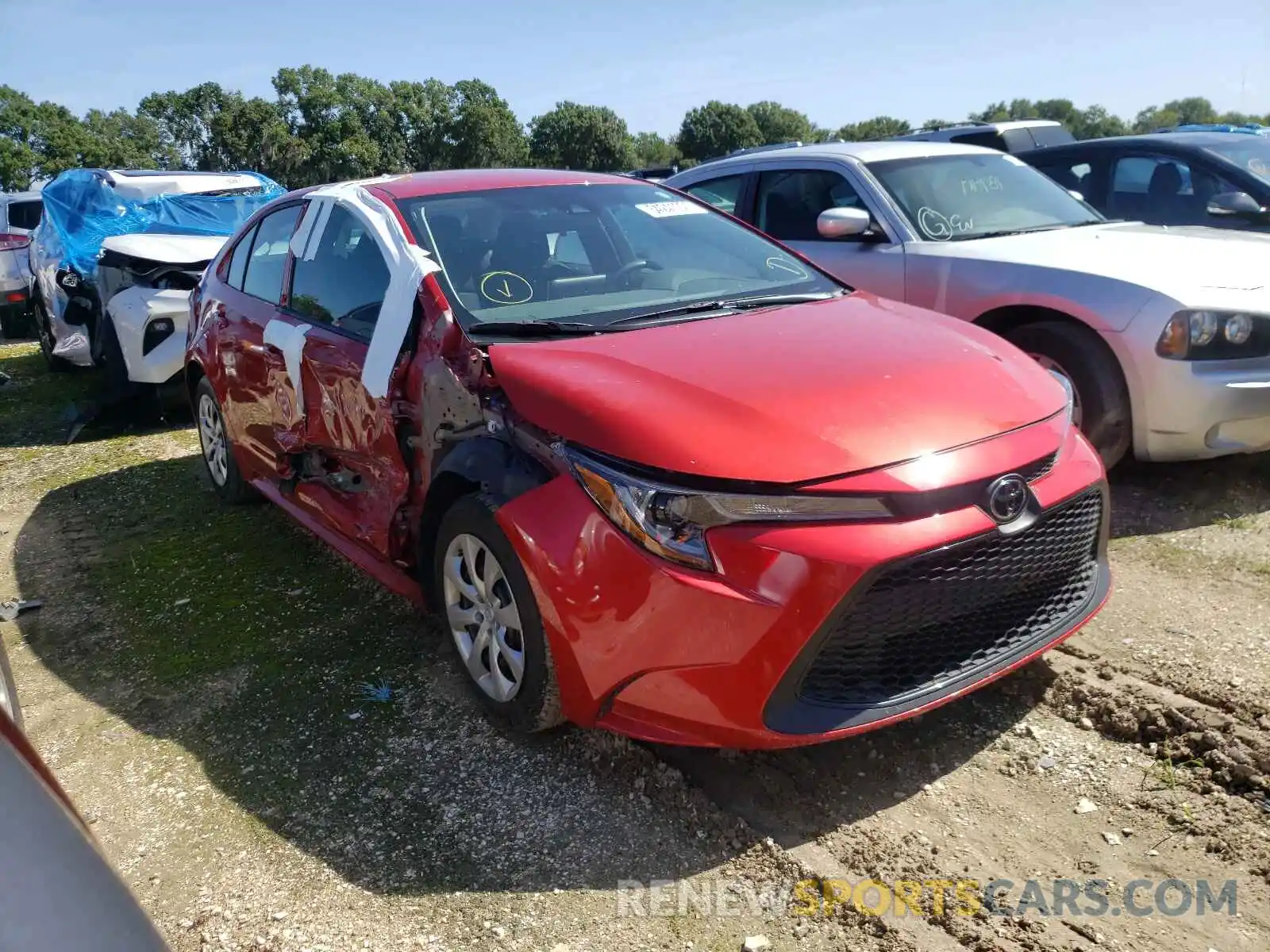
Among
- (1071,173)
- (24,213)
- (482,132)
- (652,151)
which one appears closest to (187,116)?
(482,132)

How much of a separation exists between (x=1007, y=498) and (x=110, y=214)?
9550mm

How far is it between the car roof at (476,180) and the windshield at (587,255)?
60 millimetres

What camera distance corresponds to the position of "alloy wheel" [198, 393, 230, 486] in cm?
530

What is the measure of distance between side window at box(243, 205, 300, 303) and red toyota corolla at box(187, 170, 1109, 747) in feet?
1.62

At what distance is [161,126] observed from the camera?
3073 inches

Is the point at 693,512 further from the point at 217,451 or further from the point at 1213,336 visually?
→ the point at 217,451

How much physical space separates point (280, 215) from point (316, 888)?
3.15 metres

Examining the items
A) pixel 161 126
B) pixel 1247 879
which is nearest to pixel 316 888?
pixel 1247 879

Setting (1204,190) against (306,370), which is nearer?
(306,370)

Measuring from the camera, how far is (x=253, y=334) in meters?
4.45

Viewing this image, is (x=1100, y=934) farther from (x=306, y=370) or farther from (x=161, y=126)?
(x=161, y=126)

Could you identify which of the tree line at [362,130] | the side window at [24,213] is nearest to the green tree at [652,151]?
the tree line at [362,130]

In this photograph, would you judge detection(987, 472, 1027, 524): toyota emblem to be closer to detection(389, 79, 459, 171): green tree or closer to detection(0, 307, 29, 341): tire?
detection(0, 307, 29, 341): tire

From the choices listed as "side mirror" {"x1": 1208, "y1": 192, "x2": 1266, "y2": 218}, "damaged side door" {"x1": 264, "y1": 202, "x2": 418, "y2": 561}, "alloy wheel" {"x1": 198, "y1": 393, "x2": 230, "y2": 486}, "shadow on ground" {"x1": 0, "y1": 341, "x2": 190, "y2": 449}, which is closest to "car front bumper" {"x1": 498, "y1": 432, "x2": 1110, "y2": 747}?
"damaged side door" {"x1": 264, "y1": 202, "x2": 418, "y2": 561}
